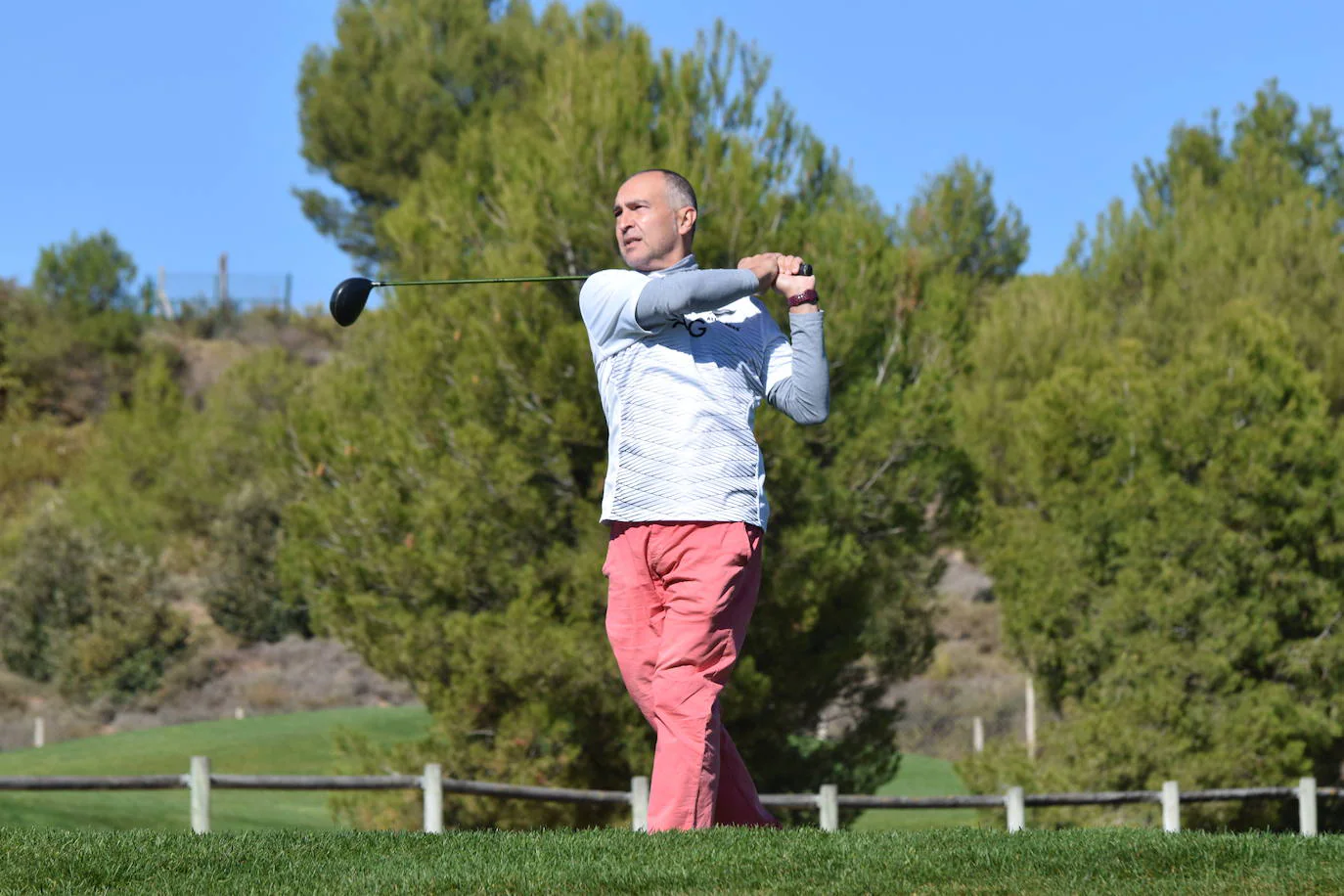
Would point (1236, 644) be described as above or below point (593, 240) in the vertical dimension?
below

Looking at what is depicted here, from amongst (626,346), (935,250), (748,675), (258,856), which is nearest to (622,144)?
(748,675)

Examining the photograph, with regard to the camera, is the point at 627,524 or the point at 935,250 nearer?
the point at 627,524

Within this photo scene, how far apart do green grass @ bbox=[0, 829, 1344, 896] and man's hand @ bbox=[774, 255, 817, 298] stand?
5.07 ft

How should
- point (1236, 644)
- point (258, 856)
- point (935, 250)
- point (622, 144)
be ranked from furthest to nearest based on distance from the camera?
1. point (935, 250)
2. point (1236, 644)
3. point (622, 144)
4. point (258, 856)

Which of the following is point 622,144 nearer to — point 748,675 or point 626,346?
point 748,675

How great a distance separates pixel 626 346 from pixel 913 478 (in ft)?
37.3

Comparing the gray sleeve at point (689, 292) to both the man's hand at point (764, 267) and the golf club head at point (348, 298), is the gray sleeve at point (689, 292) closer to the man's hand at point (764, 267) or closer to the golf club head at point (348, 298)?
the man's hand at point (764, 267)

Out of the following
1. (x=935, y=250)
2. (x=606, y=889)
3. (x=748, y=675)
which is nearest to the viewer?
(x=606, y=889)

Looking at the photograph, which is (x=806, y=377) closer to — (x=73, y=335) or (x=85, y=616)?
(x=85, y=616)

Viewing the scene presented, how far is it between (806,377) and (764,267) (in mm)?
349

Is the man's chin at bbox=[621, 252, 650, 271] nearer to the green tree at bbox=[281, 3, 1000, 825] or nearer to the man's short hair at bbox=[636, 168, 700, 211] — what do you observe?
the man's short hair at bbox=[636, 168, 700, 211]

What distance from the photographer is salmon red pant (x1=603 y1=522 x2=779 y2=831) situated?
454cm

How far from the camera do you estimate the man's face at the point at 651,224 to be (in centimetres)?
495

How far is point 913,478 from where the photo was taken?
15.9 metres
